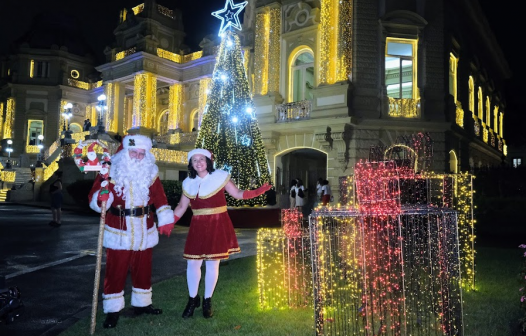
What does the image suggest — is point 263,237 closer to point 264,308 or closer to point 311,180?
point 264,308

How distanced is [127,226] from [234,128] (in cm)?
1036

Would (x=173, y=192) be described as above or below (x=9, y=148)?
below

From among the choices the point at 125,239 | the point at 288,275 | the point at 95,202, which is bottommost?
the point at 288,275

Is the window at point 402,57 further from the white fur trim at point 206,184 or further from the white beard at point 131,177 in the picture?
the white beard at point 131,177

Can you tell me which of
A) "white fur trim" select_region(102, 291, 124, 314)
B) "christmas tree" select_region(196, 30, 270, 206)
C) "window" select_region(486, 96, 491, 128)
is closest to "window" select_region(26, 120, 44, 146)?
"christmas tree" select_region(196, 30, 270, 206)

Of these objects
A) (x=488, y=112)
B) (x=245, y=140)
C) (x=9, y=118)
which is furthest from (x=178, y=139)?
(x=9, y=118)

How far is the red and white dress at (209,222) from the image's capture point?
4930 millimetres

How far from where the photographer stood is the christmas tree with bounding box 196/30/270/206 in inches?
575

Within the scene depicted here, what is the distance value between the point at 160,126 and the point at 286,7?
1952 centimetres

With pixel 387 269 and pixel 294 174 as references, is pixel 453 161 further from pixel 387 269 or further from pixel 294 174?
pixel 387 269

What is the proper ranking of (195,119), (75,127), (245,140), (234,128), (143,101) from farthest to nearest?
(75,127)
(195,119)
(143,101)
(234,128)
(245,140)

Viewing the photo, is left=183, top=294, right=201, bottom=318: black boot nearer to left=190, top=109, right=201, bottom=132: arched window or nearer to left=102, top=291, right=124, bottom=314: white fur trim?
left=102, top=291, right=124, bottom=314: white fur trim

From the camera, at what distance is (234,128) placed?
14922 millimetres

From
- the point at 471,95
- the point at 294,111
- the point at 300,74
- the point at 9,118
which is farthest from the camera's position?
the point at 9,118
